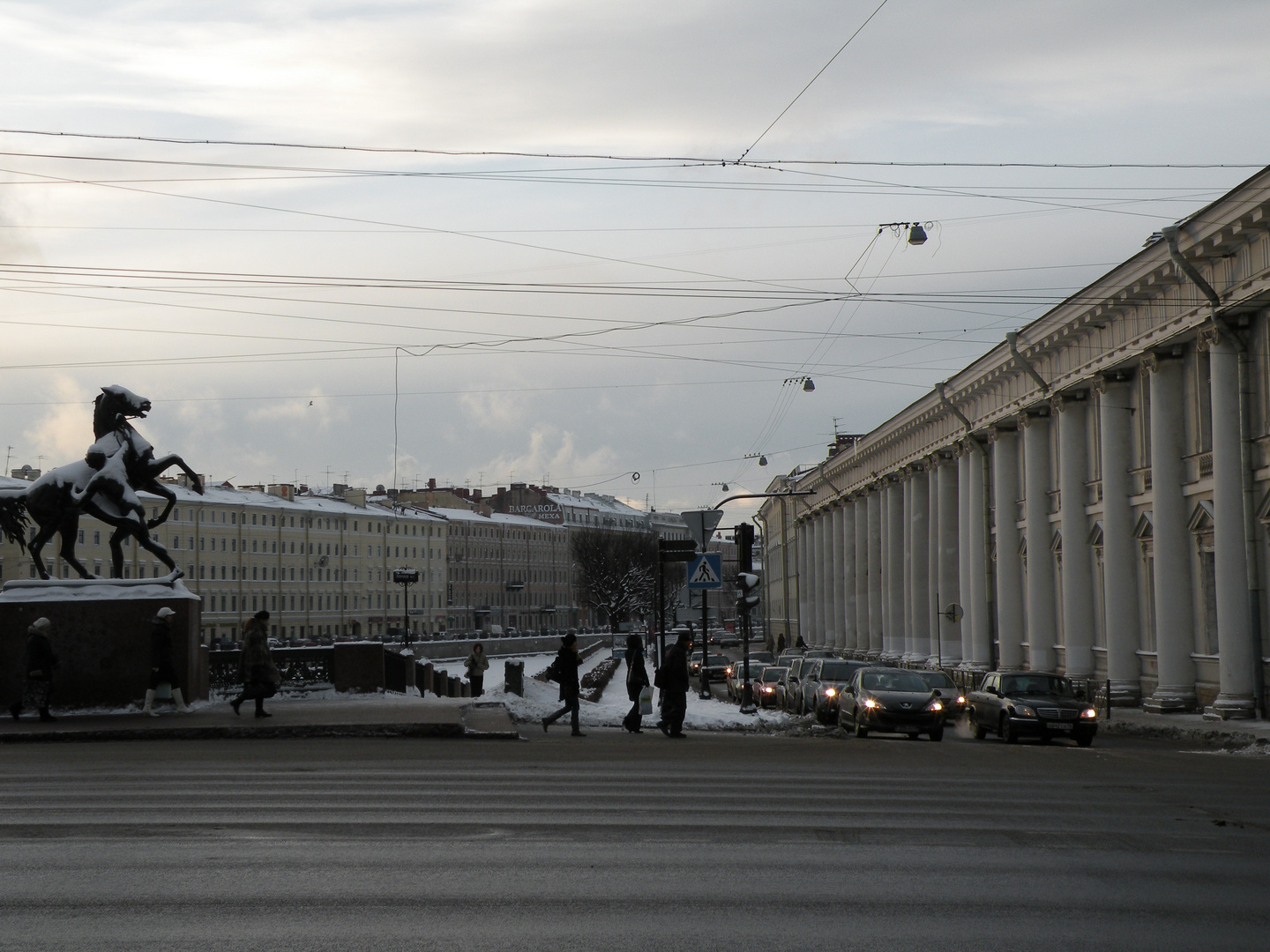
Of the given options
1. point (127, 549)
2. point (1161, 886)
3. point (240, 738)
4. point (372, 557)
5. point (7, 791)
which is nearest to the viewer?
point (1161, 886)

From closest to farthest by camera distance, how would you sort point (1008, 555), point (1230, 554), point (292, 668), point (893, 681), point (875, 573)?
point (893, 681)
point (292, 668)
point (1230, 554)
point (1008, 555)
point (875, 573)

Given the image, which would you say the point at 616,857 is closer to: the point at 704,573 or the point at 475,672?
the point at 704,573

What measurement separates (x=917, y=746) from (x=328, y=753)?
9.94 m

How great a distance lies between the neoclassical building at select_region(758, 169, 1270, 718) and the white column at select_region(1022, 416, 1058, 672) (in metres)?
0.06

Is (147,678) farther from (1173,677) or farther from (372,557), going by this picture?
(372,557)

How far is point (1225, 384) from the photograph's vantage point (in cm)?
3108

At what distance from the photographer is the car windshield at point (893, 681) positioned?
93.8ft

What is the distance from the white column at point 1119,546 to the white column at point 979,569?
491 inches

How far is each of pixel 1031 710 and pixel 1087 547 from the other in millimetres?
16324

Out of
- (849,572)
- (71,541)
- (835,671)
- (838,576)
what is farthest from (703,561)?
(838,576)

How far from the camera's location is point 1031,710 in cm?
2711

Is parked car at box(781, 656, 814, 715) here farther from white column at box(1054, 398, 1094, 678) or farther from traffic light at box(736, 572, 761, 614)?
white column at box(1054, 398, 1094, 678)

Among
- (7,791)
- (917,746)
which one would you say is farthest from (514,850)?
(917,746)

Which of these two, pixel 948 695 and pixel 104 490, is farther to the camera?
pixel 948 695
